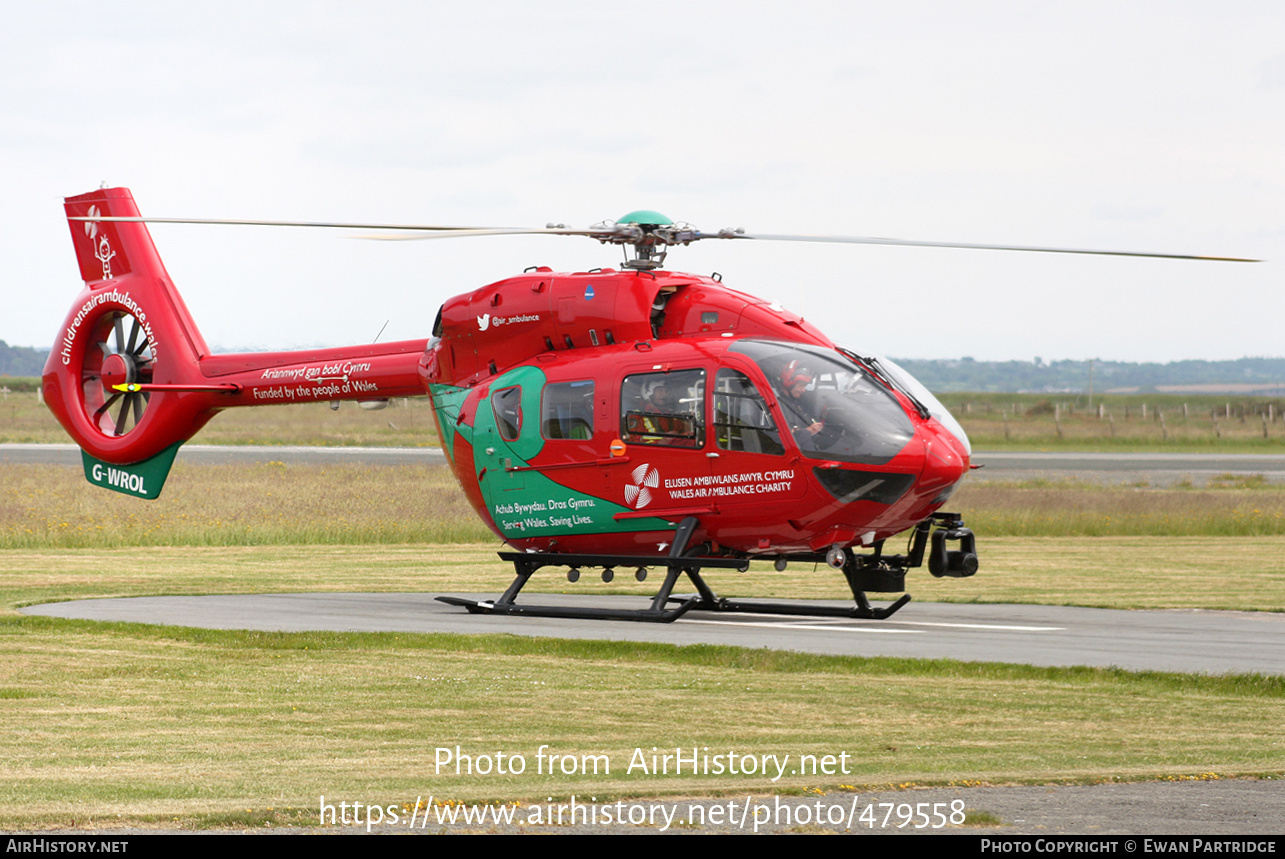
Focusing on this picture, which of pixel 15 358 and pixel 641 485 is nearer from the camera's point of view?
pixel 641 485

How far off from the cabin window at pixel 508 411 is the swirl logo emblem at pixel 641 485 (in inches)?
61.0

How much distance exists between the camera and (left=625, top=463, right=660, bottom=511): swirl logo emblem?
15.5m

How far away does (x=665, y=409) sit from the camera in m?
15.3

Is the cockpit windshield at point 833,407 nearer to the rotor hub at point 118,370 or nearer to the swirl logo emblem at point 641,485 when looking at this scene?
the swirl logo emblem at point 641,485

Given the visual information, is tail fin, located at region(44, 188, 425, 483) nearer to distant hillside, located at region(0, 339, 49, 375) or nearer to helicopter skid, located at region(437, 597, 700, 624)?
helicopter skid, located at region(437, 597, 700, 624)

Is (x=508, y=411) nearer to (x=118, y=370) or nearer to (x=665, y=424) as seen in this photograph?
(x=665, y=424)

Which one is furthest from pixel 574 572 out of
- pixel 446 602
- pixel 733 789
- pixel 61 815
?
pixel 61 815

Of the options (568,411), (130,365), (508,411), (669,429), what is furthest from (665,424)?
(130,365)

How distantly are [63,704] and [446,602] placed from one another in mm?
6850

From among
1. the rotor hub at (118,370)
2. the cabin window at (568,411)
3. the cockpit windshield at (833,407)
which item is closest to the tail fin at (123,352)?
the rotor hub at (118,370)

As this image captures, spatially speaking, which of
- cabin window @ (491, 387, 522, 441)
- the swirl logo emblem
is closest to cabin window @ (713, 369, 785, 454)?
the swirl logo emblem

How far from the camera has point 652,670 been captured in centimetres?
1361

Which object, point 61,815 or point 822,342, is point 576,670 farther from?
point 61,815

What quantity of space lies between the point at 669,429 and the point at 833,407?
5.94 feet
